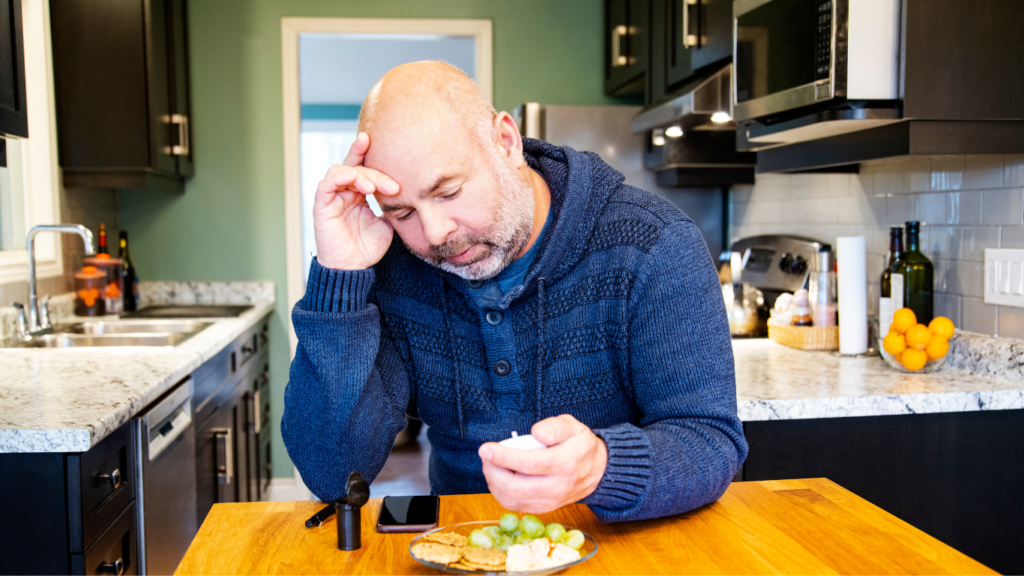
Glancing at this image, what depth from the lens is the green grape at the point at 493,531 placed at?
2.98 feet

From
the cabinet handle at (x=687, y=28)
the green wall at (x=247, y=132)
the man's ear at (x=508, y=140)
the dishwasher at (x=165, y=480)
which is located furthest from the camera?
the green wall at (x=247, y=132)

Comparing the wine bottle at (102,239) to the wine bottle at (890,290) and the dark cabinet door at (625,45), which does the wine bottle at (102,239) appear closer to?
the dark cabinet door at (625,45)

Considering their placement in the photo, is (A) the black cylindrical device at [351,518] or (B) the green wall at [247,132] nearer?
(A) the black cylindrical device at [351,518]

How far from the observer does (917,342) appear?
1.79m

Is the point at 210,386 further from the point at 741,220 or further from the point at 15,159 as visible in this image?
the point at 741,220

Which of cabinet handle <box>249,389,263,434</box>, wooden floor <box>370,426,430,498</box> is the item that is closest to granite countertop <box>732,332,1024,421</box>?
wooden floor <box>370,426,430,498</box>

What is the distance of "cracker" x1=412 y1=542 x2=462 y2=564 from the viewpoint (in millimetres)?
858

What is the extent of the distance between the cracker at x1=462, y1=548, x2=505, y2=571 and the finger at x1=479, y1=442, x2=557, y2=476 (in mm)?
95

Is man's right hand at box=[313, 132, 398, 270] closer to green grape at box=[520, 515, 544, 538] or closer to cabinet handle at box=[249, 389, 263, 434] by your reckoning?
green grape at box=[520, 515, 544, 538]

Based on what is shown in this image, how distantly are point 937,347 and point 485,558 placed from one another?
1.35m

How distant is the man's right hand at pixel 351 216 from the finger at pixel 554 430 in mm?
419

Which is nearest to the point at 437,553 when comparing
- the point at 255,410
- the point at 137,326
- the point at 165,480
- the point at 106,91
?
the point at 165,480

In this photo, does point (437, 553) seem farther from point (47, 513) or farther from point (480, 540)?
point (47, 513)

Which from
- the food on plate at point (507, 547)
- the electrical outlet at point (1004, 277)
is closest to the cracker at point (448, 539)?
the food on plate at point (507, 547)
